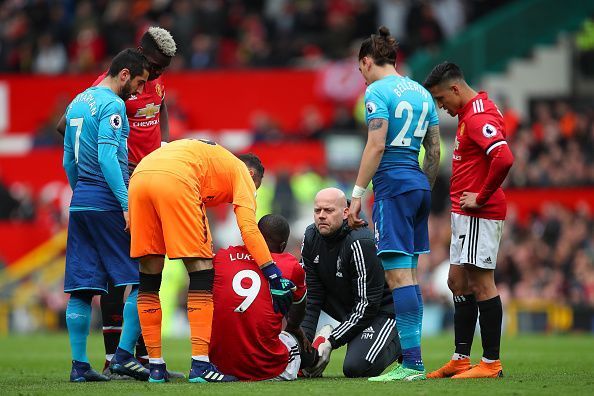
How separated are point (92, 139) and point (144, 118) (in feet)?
2.34

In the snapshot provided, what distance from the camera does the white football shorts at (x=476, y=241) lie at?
9742mm

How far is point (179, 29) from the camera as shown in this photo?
2603 cm

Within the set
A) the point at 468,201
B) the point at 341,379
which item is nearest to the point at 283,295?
the point at 341,379

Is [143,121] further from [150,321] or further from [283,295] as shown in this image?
[283,295]

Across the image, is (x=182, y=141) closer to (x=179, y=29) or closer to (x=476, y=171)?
(x=476, y=171)

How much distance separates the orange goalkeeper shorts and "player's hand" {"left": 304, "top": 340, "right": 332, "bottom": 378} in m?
1.49

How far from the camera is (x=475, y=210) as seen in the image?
9828 mm

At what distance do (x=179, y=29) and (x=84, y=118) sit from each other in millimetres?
16279

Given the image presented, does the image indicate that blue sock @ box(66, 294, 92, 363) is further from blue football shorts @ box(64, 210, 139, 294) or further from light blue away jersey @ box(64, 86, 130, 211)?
light blue away jersey @ box(64, 86, 130, 211)

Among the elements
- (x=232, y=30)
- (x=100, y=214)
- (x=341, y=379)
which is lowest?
(x=341, y=379)

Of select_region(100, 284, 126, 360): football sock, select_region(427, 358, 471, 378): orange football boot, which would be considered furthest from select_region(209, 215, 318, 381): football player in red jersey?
select_region(427, 358, 471, 378): orange football boot

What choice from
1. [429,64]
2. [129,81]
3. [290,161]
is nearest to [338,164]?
[290,161]

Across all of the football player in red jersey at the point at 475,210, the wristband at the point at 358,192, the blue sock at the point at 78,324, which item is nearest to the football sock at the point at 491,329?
the football player in red jersey at the point at 475,210

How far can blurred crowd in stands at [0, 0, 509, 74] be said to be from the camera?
25375mm
